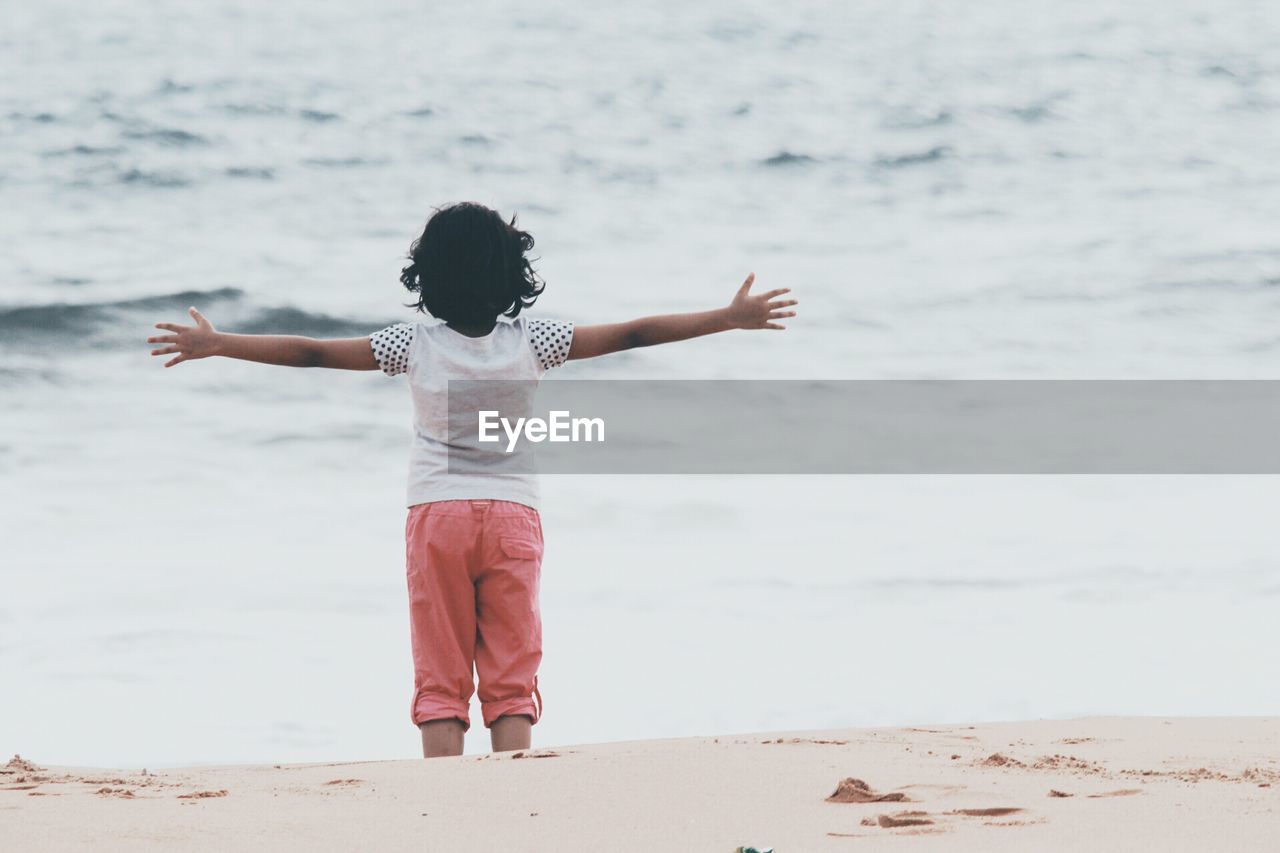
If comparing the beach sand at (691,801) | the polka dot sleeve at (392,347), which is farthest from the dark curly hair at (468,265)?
the beach sand at (691,801)

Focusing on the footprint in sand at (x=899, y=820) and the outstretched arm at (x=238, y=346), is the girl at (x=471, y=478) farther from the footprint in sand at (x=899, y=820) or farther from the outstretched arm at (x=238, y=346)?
the footprint in sand at (x=899, y=820)

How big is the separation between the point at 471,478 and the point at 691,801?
106 centimetres

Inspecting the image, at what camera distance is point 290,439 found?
8273 mm

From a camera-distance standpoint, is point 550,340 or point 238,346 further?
point 550,340

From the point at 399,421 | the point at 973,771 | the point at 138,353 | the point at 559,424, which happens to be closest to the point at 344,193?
the point at 138,353

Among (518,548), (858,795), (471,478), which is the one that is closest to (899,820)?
(858,795)

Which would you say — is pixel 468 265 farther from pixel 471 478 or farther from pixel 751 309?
pixel 751 309

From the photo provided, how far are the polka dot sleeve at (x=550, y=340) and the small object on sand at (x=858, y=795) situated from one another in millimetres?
1263

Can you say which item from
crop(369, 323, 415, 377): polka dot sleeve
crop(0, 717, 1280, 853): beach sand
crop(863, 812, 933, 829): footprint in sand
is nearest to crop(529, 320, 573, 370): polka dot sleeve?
crop(369, 323, 415, 377): polka dot sleeve

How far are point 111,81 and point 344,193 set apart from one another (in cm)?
283

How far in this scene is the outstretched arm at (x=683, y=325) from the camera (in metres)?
3.30

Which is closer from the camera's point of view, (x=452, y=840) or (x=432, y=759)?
(x=452, y=840)

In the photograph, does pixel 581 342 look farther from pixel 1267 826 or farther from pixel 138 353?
pixel 138 353

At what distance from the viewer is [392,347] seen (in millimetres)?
3352
